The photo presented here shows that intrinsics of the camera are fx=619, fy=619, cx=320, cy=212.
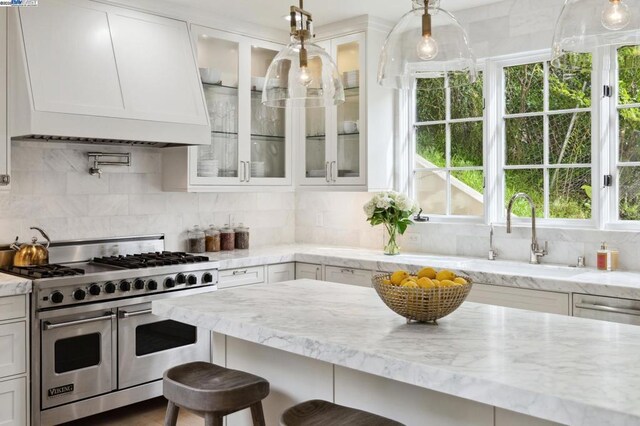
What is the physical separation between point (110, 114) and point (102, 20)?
638 millimetres

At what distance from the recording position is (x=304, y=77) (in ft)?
7.79

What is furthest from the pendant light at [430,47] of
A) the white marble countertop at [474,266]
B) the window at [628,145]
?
the window at [628,145]

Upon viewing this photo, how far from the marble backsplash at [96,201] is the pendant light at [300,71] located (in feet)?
7.21

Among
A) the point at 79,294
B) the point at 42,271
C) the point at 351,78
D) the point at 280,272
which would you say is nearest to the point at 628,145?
the point at 351,78

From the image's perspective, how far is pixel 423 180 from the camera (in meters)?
4.91

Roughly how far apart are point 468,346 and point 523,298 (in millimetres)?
1765

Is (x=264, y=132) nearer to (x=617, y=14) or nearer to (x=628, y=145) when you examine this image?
(x=628, y=145)

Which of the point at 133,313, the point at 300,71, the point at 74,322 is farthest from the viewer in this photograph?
the point at 133,313

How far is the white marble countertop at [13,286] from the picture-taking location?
10.5 feet

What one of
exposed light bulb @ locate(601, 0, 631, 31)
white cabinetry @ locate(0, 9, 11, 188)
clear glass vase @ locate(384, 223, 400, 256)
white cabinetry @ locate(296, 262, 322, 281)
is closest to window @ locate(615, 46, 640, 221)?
clear glass vase @ locate(384, 223, 400, 256)

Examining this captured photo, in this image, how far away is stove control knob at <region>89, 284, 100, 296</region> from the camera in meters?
3.55

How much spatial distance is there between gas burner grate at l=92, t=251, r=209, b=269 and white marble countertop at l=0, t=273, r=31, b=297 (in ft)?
2.15

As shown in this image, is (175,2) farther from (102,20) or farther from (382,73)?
(382,73)

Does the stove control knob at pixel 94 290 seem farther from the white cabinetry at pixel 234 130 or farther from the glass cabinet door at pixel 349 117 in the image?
the glass cabinet door at pixel 349 117
